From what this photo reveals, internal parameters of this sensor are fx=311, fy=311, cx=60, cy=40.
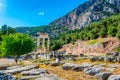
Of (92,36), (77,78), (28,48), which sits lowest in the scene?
(77,78)

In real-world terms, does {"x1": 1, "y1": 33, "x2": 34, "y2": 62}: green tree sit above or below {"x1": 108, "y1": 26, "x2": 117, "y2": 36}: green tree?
below

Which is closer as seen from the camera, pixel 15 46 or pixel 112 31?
pixel 15 46

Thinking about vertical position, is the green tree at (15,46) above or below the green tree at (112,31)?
below

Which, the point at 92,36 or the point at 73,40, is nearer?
the point at 92,36

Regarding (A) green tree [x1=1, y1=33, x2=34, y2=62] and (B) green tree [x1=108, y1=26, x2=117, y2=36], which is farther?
(B) green tree [x1=108, y1=26, x2=117, y2=36]

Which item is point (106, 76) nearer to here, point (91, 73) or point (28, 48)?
point (91, 73)

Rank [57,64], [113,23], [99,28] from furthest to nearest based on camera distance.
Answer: [99,28] < [113,23] < [57,64]

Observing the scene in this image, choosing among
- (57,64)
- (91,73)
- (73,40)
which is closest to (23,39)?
(57,64)

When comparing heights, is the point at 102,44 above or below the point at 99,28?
below

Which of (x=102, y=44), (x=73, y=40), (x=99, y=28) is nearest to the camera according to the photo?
(x=102, y=44)

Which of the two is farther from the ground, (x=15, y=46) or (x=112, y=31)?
(x=112, y=31)

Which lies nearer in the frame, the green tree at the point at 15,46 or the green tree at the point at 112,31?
the green tree at the point at 15,46

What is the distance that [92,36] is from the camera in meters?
137

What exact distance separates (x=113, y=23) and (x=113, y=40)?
18.9m
